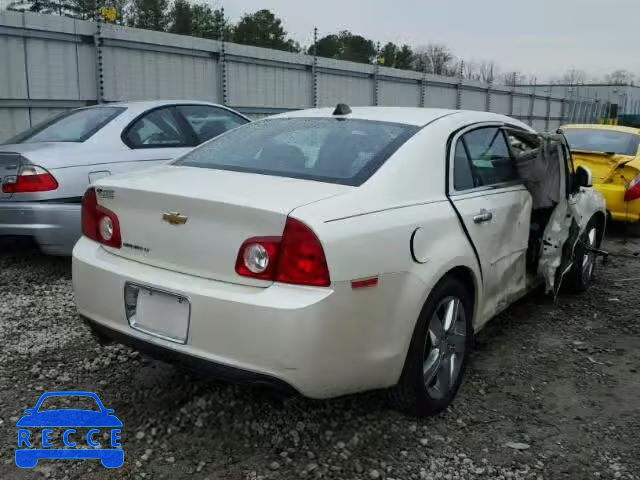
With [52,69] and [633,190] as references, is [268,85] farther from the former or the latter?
[633,190]

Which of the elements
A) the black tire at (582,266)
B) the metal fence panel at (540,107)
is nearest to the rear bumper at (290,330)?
the black tire at (582,266)

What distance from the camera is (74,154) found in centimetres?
516

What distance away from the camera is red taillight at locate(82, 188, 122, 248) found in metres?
2.97

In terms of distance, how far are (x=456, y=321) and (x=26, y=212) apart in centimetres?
348

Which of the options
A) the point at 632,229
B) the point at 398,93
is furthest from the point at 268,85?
the point at 632,229

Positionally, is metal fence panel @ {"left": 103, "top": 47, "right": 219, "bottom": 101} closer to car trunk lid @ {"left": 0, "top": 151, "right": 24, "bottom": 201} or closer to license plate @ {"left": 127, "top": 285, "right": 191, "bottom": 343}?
car trunk lid @ {"left": 0, "top": 151, "right": 24, "bottom": 201}

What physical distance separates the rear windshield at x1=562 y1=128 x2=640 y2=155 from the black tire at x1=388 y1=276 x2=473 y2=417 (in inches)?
225

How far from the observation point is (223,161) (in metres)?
3.31

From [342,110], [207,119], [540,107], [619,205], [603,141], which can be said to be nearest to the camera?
[342,110]

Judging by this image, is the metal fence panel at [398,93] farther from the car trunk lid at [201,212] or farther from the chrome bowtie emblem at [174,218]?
the chrome bowtie emblem at [174,218]

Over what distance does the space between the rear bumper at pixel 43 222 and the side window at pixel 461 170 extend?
312 centimetres

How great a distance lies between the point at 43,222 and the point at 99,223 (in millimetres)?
2149

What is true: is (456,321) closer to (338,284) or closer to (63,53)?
(338,284)

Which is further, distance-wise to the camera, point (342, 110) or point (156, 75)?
point (156, 75)
